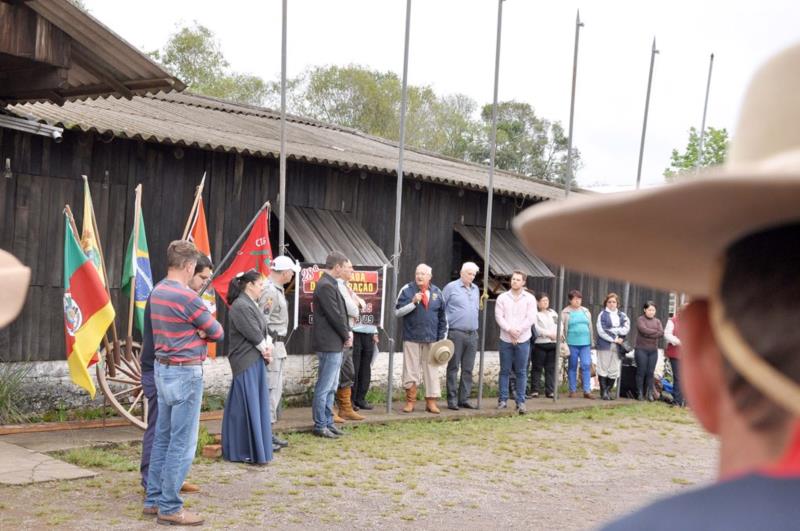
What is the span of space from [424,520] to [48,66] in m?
5.26

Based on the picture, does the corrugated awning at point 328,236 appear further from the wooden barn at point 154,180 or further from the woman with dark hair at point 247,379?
the woman with dark hair at point 247,379

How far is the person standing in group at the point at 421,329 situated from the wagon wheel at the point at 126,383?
12.7 feet

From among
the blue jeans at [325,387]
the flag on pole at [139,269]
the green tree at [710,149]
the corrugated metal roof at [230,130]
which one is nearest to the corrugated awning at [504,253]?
the corrugated metal roof at [230,130]

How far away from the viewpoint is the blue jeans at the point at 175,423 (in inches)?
289

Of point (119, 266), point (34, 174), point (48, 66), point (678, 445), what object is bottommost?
Result: point (678, 445)

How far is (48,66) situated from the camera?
30.3 feet

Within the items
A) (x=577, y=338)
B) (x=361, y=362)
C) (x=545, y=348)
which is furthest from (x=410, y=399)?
(x=577, y=338)

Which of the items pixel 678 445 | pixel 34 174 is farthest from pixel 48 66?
pixel 678 445

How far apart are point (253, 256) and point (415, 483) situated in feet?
11.1

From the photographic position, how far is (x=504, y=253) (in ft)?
55.7

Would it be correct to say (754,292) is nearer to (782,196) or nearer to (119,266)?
(782,196)

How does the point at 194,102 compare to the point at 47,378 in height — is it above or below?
above

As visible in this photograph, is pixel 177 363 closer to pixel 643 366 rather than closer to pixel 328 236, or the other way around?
pixel 328 236

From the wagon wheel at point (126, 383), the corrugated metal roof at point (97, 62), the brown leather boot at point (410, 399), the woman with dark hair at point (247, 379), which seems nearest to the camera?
the corrugated metal roof at point (97, 62)
